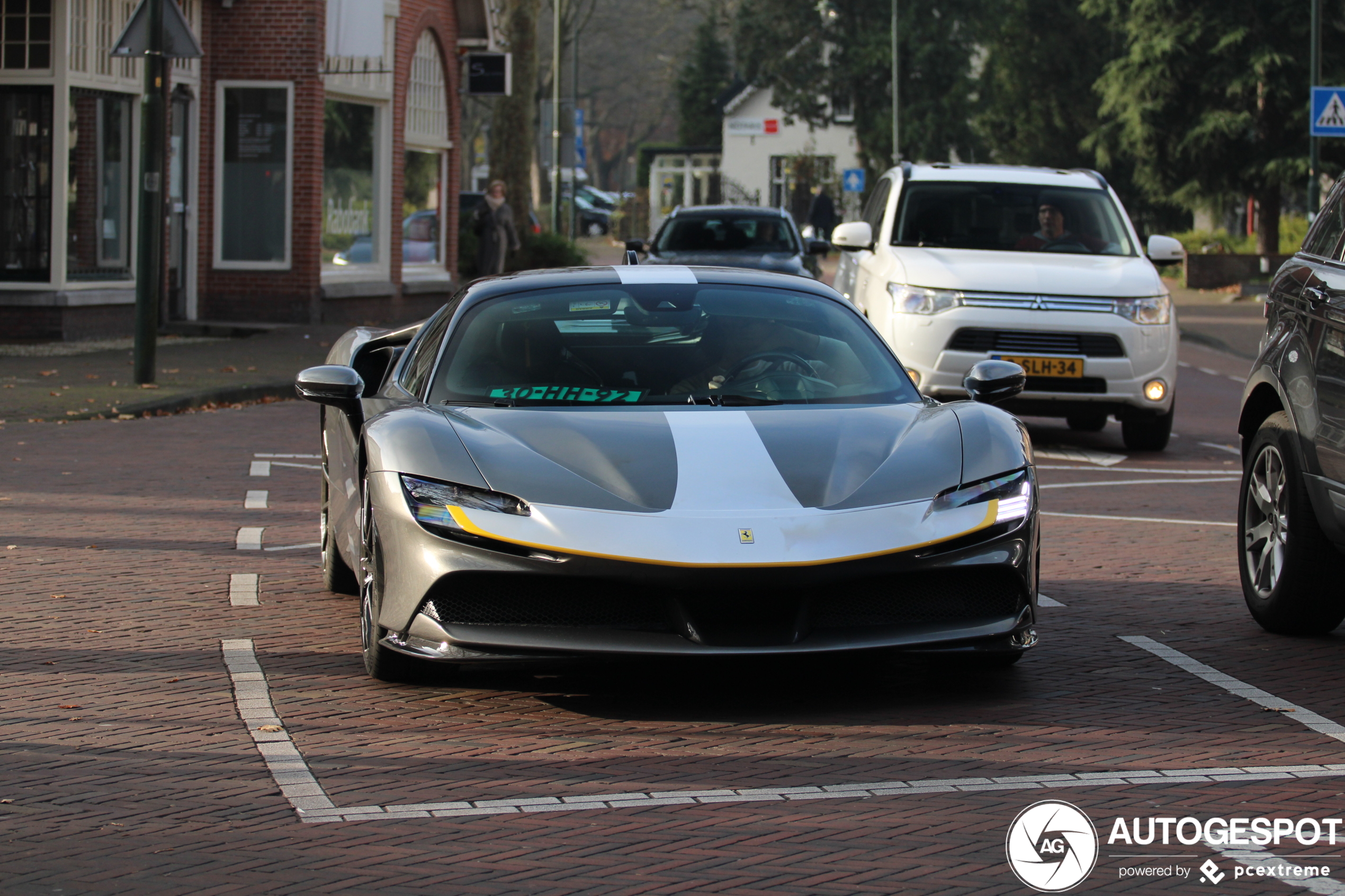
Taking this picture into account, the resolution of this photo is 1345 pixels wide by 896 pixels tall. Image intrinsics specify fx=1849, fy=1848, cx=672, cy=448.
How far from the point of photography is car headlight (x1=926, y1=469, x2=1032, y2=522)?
534cm

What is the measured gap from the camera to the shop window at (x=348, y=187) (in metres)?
24.5

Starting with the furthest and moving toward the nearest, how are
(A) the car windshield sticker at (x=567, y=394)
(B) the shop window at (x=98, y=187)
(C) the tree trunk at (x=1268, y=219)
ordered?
(C) the tree trunk at (x=1268, y=219)
(B) the shop window at (x=98, y=187)
(A) the car windshield sticker at (x=567, y=394)

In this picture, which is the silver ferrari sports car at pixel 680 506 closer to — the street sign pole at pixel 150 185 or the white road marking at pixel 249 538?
the white road marking at pixel 249 538

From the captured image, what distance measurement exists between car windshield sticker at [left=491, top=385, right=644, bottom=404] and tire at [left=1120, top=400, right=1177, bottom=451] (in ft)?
25.3

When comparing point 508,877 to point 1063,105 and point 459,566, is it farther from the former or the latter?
point 1063,105

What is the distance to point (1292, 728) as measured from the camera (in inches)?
208

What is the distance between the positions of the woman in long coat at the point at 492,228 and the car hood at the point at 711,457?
70.5 ft

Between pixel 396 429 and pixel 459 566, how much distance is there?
71 cm

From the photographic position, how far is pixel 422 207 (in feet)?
92.7

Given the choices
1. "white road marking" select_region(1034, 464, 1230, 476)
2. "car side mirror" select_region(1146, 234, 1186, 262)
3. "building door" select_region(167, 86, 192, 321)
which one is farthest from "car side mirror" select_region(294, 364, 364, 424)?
"building door" select_region(167, 86, 192, 321)

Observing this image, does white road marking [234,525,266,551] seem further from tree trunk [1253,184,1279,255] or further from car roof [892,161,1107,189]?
tree trunk [1253,184,1279,255]

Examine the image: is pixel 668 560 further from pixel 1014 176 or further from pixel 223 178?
pixel 223 178

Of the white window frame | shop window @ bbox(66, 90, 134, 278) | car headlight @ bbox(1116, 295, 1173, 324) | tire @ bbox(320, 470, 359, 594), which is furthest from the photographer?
the white window frame

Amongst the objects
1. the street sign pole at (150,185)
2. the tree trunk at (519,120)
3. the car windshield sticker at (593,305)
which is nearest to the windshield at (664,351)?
the car windshield sticker at (593,305)
